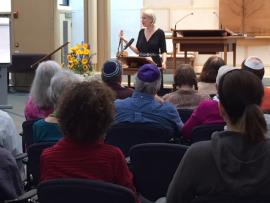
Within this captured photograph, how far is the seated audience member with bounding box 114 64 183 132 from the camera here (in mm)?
3742

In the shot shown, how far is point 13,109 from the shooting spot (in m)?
9.03

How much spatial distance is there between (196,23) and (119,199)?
35.4 feet

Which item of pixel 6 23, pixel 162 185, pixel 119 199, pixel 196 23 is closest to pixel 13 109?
pixel 6 23

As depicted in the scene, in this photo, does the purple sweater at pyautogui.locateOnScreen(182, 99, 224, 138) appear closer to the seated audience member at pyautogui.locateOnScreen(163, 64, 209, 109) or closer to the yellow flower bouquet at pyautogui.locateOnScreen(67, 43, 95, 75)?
the seated audience member at pyautogui.locateOnScreen(163, 64, 209, 109)

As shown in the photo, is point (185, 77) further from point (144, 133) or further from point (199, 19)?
point (199, 19)

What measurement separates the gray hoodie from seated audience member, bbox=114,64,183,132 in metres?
1.68

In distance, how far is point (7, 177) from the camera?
2.70m

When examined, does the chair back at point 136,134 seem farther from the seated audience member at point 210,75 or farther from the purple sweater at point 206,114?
the seated audience member at point 210,75

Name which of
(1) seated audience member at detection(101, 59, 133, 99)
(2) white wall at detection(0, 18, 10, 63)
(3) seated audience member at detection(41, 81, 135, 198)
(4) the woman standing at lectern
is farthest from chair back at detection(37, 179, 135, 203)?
(2) white wall at detection(0, 18, 10, 63)

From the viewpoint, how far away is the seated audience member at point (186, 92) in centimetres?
448

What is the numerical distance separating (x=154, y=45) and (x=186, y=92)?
11.3 ft

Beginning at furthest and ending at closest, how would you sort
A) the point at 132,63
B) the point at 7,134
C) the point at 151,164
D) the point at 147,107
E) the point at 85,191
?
1. the point at 132,63
2. the point at 147,107
3. the point at 7,134
4. the point at 151,164
5. the point at 85,191

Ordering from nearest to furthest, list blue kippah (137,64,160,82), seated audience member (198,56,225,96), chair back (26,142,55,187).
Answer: chair back (26,142,55,187), blue kippah (137,64,160,82), seated audience member (198,56,225,96)

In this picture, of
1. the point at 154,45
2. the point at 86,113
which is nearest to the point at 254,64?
the point at 86,113
